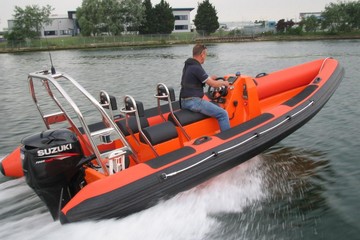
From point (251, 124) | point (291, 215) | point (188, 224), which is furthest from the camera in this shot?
point (251, 124)

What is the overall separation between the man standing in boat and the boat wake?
0.76m

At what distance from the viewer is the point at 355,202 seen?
398 centimetres

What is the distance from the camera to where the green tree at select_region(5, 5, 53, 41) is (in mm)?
46219

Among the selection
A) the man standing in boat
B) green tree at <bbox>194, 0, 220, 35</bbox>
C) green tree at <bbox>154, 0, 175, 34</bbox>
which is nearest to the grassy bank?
green tree at <bbox>154, 0, 175, 34</bbox>

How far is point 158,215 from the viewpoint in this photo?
11.4ft

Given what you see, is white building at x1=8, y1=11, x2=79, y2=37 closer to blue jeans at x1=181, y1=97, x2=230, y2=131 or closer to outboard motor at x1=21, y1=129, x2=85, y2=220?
blue jeans at x1=181, y1=97, x2=230, y2=131

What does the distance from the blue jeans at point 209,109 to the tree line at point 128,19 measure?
1714 inches

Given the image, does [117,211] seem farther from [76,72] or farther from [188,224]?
[76,72]

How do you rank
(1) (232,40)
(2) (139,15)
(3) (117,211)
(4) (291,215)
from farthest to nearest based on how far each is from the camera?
(2) (139,15) < (1) (232,40) < (4) (291,215) < (3) (117,211)

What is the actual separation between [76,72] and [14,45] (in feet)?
80.8

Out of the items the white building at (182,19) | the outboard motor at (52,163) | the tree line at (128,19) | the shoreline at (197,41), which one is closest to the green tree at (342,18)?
the tree line at (128,19)

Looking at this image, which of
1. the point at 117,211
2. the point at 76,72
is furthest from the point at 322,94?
the point at 76,72

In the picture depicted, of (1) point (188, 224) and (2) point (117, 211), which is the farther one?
→ (1) point (188, 224)

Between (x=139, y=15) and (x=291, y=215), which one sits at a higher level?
(x=139, y=15)
